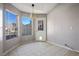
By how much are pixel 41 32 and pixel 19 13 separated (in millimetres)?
624

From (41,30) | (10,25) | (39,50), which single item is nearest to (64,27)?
(41,30)

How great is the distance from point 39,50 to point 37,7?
88cm

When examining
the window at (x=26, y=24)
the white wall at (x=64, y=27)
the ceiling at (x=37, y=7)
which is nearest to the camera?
the ceiling at (x=37, y=7)

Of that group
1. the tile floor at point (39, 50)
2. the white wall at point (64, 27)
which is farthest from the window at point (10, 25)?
the white wall at point (64, 27)

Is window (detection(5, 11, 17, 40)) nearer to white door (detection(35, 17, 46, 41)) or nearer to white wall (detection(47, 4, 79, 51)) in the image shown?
white door (detection(35, 17, 46, 41))

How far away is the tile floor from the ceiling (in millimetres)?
697

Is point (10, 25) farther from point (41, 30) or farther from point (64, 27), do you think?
point (64, 27)

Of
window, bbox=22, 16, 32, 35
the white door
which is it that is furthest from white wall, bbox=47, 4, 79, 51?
window, bbox=22, 16, 32, 35

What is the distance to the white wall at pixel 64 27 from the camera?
7.71 feet

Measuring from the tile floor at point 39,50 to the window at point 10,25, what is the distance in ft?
1.02

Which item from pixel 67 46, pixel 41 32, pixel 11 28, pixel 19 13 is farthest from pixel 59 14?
pixel 11 28

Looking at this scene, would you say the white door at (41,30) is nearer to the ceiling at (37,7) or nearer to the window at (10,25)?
the ceiling at (37,7)

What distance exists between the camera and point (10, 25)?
6.91ft

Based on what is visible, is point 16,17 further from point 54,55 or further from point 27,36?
point 54,55
